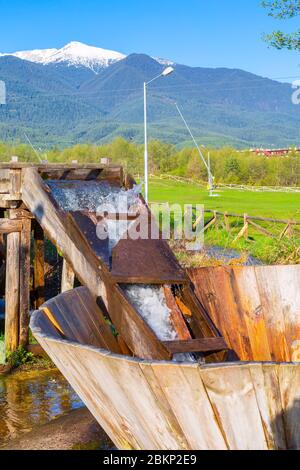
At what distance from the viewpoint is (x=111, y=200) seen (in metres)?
8.48

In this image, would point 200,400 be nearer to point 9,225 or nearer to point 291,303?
point 291,303

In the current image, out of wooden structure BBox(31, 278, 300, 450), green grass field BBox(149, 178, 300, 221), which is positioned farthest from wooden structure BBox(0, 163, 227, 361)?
green grass field BBox(149, 178, 300, 221)

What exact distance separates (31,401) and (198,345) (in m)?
3.14

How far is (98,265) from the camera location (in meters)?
6.40

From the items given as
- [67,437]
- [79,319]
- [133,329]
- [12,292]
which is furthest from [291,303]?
[12,292]

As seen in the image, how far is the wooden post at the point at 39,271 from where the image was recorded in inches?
473

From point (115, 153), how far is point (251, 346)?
123293mm

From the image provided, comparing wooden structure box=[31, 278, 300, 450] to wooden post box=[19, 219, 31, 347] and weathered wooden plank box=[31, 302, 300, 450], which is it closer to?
weathered wooden plank box=[31, 302, 300, 450]

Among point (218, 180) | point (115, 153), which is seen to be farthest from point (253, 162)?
point (115, 153)

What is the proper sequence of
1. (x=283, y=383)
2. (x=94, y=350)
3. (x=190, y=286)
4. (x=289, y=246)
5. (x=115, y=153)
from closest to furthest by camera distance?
(x=283, y=383), (x=94, y=350), (x=190, y=286), (x=289, y=246), (x=115, y=153)

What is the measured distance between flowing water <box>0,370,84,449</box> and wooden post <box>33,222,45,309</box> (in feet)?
9.46

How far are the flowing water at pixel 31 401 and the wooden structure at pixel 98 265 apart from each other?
682 millimetres
